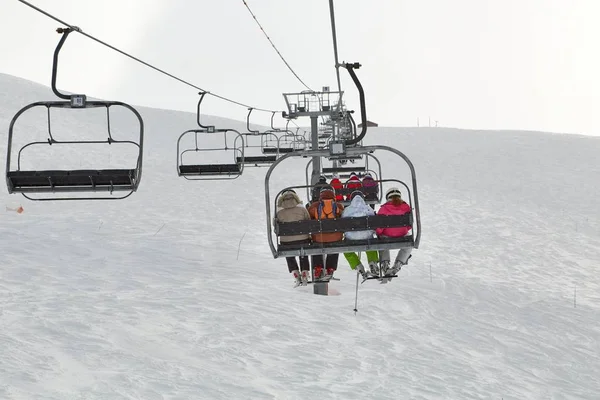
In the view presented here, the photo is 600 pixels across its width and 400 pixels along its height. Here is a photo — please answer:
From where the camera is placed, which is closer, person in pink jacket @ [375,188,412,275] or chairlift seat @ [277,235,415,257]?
chairlift seat @ [277,235,415,257]

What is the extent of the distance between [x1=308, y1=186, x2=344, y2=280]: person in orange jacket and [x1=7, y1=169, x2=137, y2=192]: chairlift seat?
2.39 meters

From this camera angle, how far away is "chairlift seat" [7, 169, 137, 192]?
22.5 ft

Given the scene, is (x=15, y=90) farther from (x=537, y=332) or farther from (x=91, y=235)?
(x=537, y=332)

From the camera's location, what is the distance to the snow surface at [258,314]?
346 inches

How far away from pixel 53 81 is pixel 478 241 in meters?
20.2

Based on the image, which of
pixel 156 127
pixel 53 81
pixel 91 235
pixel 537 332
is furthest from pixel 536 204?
pixel 156 127

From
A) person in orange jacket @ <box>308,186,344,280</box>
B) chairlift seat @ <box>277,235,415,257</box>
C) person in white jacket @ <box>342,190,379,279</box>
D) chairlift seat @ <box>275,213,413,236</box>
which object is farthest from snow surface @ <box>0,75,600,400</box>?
chairlift seat @ <box>275,213,413,236</box>

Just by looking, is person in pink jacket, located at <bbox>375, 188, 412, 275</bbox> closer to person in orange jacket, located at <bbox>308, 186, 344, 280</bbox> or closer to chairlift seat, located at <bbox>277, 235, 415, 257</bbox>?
chairlift seat, located at <bbox>277, 235, 415, 257</bbox>

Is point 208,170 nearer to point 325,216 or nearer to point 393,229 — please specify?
point 325,216

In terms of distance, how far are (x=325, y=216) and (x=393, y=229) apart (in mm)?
886

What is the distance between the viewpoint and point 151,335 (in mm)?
10047

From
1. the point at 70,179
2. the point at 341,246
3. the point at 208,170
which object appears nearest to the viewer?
the point at 70,179

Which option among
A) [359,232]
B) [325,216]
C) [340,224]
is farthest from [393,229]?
[325,216]

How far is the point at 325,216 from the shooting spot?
8.41 metres
